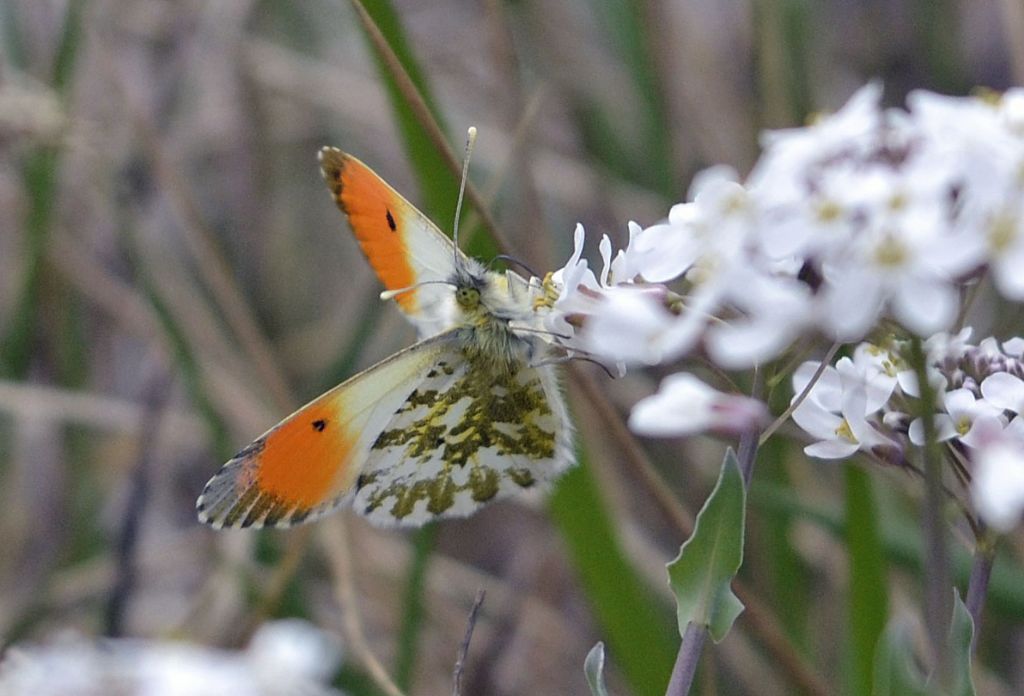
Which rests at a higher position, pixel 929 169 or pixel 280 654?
pixel 929 169

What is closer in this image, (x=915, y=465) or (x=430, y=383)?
(x=915, y=465)

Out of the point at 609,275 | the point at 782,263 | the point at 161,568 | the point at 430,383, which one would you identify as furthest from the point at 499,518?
the point at 782,263

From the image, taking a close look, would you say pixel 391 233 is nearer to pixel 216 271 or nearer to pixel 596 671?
pixel 596 671

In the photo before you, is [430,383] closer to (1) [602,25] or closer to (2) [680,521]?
(2) [680,521]

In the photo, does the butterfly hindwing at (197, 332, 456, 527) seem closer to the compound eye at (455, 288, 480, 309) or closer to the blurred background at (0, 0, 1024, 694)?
the compound eye at (455, 288, 480, 309)

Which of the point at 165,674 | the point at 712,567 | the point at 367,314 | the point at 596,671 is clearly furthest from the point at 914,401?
the point at 367,314

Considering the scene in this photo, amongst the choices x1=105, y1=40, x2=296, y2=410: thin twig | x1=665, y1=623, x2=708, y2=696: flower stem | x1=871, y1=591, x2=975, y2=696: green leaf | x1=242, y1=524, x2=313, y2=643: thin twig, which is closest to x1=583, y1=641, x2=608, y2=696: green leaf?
x1=665, y1=623, x2=708, y2=696: flower stem
